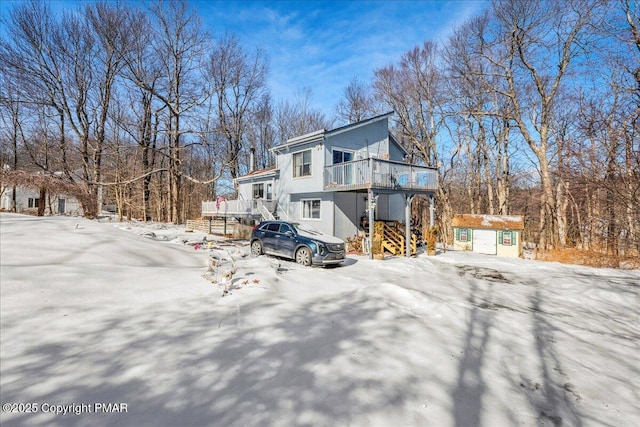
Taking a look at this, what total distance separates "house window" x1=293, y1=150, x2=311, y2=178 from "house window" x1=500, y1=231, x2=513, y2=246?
11.5 m

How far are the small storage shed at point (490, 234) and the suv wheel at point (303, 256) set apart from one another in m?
11.2

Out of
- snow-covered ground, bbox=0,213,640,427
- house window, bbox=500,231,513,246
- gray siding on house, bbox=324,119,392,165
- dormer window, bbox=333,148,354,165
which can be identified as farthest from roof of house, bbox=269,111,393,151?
snow-covered ground, bbox=0,213,640,427

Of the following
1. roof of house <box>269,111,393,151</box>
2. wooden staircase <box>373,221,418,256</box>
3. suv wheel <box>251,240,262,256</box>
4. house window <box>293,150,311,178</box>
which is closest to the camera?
suv wheel <box>251,240,262,256</box>

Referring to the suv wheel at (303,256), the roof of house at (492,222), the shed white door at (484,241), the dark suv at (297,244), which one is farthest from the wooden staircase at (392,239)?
the shed white door at (484,241)

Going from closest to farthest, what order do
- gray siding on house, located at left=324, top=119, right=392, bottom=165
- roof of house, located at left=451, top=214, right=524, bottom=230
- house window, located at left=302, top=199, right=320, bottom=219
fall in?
roof of house, located at left=451, top=214, right=524, bottom=230 < gray siding on house, located at left=324, top=119, right=392, bottom=165 < house window, located at left=302, top=199, right=320, bottom=219

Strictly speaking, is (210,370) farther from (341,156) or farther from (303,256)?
(341,156)

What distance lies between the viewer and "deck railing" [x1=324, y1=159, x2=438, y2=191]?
13660 millimetres

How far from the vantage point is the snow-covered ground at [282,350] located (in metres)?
2.95

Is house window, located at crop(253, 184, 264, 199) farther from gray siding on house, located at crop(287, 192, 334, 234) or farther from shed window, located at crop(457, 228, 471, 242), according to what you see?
shed window, located at crop(457, 228, 471, 242)

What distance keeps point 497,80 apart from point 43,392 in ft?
85.3

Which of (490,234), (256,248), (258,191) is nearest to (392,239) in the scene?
(490,234)

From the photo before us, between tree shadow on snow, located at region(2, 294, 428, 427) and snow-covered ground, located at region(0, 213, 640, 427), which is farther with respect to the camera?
snow-covered ground, located at region(0, 213, 640, 427)

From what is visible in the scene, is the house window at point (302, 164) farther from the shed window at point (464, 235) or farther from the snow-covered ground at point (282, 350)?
the snow-covered ground at point (282, 350)

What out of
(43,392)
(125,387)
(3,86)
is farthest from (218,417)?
(3,86)
